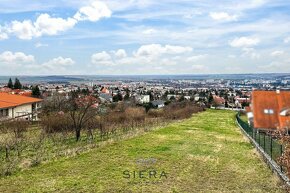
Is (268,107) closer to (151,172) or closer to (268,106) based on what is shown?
(268,106)

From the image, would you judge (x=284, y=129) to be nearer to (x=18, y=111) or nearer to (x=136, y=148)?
(x=136, y=148)

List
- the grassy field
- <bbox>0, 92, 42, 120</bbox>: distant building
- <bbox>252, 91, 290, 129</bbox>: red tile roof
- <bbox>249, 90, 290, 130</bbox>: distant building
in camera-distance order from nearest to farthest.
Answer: the grassy field < <bbox>249, 90, 290, 130</bbox>: distant building < <bbox>252, 91, 290, 129</bbox>: red tile roof < <bbox>0, 92, 42, 120</bbox>: distant building

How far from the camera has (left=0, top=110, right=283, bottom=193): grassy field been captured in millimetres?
10383

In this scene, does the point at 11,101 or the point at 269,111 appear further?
the point at 11,101

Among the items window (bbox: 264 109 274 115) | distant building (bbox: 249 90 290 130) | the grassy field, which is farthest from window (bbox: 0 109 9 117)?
window (bbox: 264 109 274 115)

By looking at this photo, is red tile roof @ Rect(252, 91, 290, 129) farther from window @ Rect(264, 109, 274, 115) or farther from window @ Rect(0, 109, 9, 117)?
window @ Rect(0, 109, 9, 117)

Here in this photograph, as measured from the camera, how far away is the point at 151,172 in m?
12.2

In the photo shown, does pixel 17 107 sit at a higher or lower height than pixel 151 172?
lower

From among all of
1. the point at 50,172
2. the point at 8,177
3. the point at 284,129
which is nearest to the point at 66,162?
the point at 50,172

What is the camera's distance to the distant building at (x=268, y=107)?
105 ft

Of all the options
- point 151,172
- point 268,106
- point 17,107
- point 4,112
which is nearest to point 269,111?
point 268,106

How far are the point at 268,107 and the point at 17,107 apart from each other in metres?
26.5

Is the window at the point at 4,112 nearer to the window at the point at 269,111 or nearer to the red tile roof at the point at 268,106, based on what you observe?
the red tile roof at the point at 268,106

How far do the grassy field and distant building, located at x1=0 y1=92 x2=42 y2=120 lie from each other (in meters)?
22.4
